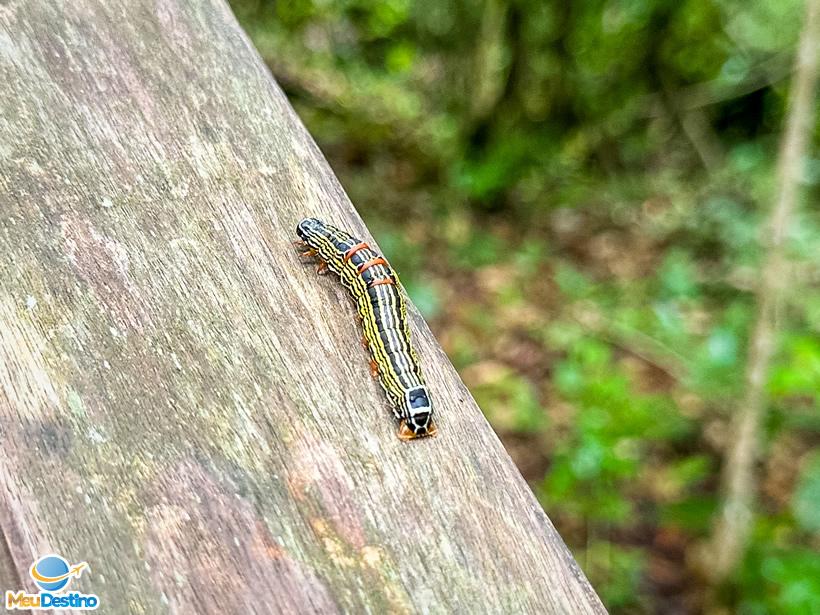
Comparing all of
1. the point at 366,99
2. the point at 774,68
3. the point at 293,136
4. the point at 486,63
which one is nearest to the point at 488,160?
the point at 486,63

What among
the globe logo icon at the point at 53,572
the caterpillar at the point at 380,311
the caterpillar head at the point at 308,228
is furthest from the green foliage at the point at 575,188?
the globe logo icon at the point at 53,572

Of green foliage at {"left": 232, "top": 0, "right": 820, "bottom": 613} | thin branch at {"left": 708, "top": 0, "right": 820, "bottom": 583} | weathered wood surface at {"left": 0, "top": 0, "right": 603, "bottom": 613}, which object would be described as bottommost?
weathered wood surface at {"left": 0, "top": 0, "right": 603, "bottom": 613}

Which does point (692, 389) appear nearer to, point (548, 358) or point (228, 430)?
point (548, 358)

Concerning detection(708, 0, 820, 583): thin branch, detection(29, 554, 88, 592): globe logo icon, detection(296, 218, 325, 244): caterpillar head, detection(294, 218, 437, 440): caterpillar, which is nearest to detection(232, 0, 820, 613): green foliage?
detection(708, 0, 820, 583): thin branch

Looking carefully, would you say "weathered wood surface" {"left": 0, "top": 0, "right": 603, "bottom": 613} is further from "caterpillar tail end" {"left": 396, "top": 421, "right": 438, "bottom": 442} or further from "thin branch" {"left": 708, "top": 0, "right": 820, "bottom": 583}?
"thin branch" {"left": 708, "top": 0, "right": 820, "bottom": 583}

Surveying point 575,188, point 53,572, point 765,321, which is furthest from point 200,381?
point 575,188

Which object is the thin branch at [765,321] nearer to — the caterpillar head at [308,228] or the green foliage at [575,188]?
the green foliage at [575,188]

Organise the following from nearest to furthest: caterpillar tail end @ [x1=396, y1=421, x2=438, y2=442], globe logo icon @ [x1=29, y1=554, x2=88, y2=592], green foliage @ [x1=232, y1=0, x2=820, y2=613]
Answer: globe logo icon @ [x1=29, y1=554, x2=88, y2=592] < caterpillar tail end @ [x1=396, y1=421, x2=438, y2=442] < green foliage @ [x1=232, y1=0, x2=820, y2=613]
